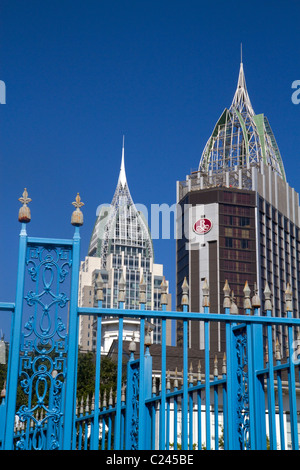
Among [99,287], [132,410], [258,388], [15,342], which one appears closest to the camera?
[15,342]

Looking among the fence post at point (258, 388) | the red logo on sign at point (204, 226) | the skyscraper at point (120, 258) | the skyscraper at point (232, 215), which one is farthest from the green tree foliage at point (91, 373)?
the skyscraper at point (120, 258)

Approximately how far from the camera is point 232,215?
76.8m

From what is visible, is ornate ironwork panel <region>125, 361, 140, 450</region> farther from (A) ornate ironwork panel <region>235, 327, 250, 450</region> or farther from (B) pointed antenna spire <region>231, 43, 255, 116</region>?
(B) pointed antenna spire <region>231, 43, 255, 116</region>

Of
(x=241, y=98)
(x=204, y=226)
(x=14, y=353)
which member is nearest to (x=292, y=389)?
(x=14, y=353)

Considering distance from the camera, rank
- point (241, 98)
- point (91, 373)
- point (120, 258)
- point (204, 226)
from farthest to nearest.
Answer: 1. point (120, 258)
2. point (241, 98)
3. point (204, 226)
4. point (91, 373)

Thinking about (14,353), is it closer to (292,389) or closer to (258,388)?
(258,388)

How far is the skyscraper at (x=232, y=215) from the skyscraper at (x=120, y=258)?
1148 inches

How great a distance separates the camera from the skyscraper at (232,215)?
75.4m

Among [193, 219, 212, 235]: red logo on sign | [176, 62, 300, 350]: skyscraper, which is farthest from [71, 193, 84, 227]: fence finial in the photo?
[193, 219, 212, 235]: red logo on sign

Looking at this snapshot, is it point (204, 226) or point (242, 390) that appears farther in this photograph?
point (204, 226)

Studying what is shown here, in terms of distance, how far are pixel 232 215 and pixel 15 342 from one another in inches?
2841

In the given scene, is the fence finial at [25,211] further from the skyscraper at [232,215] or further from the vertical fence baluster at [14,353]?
the skyscraper at [232,215]

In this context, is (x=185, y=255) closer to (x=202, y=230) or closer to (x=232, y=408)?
(x=202, y=230)

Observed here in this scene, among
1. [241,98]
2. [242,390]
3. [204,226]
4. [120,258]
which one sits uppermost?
[241,98]
